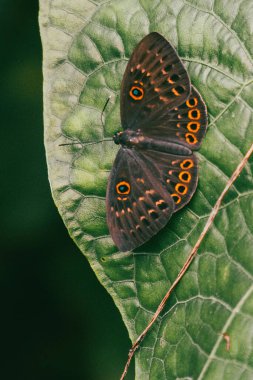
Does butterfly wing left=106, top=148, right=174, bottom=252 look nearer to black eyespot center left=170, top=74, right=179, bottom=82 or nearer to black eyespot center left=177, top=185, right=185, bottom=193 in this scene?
black eyespot center left=177, top=185, right=185, bottom=193

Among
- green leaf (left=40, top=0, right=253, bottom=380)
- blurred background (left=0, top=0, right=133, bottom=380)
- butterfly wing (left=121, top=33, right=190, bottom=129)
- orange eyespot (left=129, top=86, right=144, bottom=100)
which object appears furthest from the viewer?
blurred background (left=0, top=0, right=133, bottom=380)

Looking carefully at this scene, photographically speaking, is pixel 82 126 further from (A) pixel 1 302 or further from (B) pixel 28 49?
(A) pixel 1 302

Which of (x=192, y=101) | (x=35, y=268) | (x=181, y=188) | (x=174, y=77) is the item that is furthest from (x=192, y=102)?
(x=35, y=268)

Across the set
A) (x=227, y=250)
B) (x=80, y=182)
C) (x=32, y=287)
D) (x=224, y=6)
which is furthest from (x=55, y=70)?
(x=32, y=287)

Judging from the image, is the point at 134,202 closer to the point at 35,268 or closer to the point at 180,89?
the point at 180,89

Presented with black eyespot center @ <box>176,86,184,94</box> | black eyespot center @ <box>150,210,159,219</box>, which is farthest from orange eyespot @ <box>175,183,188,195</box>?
black eyespot center @ <box>176,86,184,94</box>

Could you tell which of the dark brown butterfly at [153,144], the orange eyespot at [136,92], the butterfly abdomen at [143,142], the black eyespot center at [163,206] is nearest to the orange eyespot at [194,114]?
the dark brown butterfly at [153,144]
